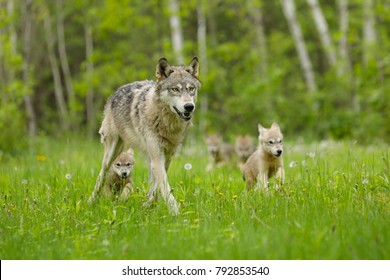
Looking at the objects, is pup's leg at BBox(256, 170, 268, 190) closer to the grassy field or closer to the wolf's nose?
the grassy field

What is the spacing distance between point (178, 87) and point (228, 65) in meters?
16.9

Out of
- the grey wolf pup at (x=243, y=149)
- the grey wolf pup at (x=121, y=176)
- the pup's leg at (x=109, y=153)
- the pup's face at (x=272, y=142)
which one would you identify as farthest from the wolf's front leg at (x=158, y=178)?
the grey wolf pup at (x=243, y=149)

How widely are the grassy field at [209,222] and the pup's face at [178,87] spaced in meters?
1.00

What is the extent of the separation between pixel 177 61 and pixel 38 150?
761 centimetres

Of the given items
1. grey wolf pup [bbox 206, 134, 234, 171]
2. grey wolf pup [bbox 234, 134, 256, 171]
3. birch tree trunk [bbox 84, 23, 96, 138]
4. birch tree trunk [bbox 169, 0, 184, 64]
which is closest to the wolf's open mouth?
grey wolf pup [bbox 234, 134, 256, 171]

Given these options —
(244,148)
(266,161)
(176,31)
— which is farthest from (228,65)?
(266,161)

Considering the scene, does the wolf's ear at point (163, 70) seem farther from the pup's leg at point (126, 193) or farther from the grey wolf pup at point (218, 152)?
the grey wolf pup at point (218, 152)

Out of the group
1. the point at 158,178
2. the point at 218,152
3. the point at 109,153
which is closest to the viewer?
the point at 158,178

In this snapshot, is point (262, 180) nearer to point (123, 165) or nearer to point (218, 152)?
point (123, 165)

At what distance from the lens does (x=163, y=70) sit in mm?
6773

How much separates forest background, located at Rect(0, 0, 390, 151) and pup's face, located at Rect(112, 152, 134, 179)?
6.94m
